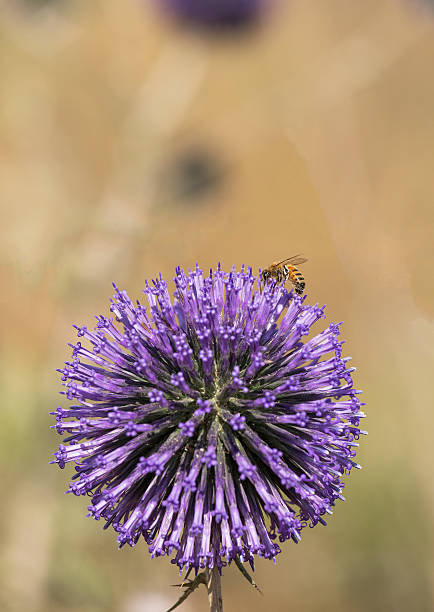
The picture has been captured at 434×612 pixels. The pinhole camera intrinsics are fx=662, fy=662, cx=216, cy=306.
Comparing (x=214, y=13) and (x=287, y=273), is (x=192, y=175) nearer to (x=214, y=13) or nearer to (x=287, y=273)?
(x=214, y=13)

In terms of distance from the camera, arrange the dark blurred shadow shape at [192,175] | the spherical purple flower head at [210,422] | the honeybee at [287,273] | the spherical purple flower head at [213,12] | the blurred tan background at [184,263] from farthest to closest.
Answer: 1. the spherical purple flower head at [213,12]
2. the dark blurred shadow shape at [192,175]
3. the blurred tan background at [184,263]
4. the honeybee at [287,273]
5. the spherical purple flower head at [210,422]

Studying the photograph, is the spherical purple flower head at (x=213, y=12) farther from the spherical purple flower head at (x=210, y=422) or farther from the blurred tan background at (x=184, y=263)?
the spherical purple flower head at (x=210, y=422)

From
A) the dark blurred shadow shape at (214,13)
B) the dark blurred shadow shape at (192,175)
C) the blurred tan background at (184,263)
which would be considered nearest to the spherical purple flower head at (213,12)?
the dark blurred shadow shape at (214,13)
